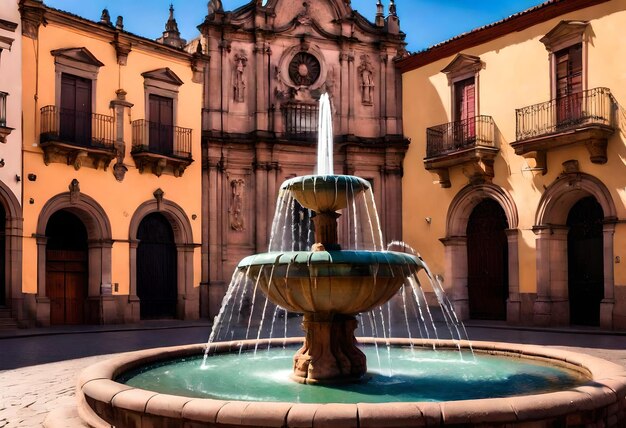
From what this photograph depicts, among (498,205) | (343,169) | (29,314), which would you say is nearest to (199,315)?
(29,314)

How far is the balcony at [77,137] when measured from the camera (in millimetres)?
18719

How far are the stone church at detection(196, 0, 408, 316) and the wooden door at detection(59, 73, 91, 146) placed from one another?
3.91 m

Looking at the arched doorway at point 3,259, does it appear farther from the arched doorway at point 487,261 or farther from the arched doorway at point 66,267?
the arched doorway at point 487,261

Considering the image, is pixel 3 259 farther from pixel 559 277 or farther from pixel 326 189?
pixel 559 277

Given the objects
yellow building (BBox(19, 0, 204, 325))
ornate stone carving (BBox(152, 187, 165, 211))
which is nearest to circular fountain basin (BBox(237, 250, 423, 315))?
yellow building (BBox(19, 0, 204, 325))

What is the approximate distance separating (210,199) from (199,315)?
3.63m

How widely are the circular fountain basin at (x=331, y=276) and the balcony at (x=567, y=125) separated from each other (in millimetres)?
11863

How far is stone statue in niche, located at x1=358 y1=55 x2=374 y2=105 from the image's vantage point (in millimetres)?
24391

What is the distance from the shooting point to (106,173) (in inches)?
800

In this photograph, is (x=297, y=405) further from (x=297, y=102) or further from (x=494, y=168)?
(x=297, y=102)

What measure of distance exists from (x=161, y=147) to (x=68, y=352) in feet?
32.3

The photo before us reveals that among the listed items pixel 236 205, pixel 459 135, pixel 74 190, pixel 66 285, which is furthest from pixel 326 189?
pixel 236 205

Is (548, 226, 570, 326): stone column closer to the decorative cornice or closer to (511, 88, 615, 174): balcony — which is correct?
(511, 88, 615, 174): balcony

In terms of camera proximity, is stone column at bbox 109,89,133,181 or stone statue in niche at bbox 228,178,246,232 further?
stone statue in niche at bbox 228,178,246,232
